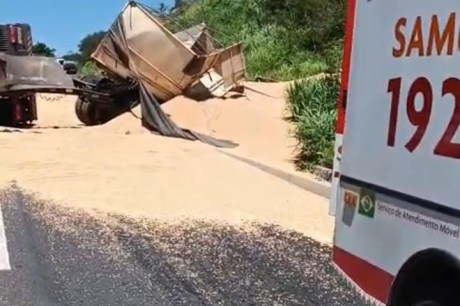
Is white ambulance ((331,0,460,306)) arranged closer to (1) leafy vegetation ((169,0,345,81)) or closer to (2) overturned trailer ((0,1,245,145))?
(1) leafy vegetation ((169,0,345,81))

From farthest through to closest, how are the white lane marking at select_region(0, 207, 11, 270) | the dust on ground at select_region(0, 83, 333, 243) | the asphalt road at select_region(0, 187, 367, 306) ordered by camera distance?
the dust on ground at select_region(0, 83, 333, 243) → the white lane marking at select_region(0, 207, 11, 270) → the asphalt road at select_region(0, 187, 367, 306)

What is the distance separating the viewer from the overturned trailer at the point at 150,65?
20750mm

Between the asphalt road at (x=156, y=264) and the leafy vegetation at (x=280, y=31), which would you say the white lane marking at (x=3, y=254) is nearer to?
the asphalt road at (x=156, y=264)

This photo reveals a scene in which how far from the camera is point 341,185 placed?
4816 millimetres

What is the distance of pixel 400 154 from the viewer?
4.13 m

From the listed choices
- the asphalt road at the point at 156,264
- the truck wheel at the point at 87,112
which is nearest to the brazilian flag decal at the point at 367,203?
the asphalt road at the point at 156,264

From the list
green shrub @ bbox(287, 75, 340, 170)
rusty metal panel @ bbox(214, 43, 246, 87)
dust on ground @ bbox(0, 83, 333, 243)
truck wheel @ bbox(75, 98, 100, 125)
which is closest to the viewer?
dust on ground @ bbox(0, 83, 333, 243)

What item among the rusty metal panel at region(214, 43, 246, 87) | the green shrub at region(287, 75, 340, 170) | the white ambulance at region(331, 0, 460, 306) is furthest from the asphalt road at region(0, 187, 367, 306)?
the rusty metal panel at region(214, 43, 246, 87)

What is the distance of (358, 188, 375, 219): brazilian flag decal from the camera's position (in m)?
4.42

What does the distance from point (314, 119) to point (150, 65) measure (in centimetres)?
684

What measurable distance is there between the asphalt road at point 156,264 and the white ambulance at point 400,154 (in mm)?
2113

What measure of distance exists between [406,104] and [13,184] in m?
8.38

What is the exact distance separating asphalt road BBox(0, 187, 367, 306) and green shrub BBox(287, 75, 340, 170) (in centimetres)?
527

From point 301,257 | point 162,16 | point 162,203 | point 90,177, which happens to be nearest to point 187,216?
point 162,203
